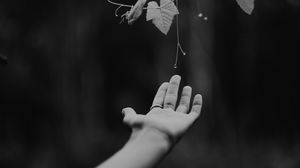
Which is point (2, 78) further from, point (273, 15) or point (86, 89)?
point (273, 15)

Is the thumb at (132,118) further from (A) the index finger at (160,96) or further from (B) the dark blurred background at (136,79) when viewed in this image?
(B) the dark blurred background at (136,79)

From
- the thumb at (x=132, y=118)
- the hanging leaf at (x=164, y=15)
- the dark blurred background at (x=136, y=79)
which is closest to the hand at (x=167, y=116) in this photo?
the thumb at (x=132, y=118)

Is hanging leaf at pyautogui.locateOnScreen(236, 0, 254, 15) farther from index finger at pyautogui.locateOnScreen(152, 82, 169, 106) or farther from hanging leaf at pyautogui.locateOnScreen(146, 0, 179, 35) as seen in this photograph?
index finger at pyautogui.locateOnScreen(152, 82, 169, 106)

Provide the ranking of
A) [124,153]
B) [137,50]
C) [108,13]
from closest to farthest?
[124,153] < [108,13] < [137,50]

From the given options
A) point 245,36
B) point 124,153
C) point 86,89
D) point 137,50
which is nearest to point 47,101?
point 86,89

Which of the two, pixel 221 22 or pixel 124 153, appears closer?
pixel 124 153

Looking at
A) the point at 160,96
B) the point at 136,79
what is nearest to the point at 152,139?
the point at 160,96

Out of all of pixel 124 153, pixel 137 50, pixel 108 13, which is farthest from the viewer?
pixel 137 50
